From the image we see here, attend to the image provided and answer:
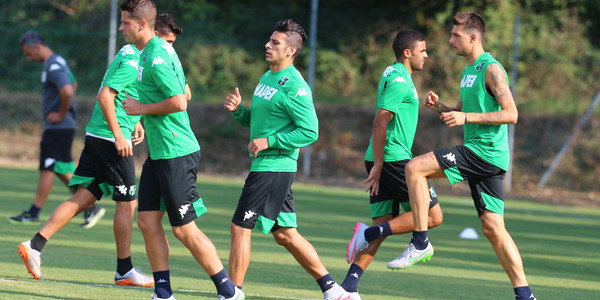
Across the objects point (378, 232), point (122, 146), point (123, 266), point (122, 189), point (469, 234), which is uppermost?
point (122, 146)

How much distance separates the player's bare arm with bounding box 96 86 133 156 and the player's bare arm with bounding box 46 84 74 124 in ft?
12.5

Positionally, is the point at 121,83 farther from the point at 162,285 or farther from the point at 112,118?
the point at 162,285

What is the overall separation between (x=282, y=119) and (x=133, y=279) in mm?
1899

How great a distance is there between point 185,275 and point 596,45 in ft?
58.3

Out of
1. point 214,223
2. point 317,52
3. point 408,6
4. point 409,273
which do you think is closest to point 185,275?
point 409,273

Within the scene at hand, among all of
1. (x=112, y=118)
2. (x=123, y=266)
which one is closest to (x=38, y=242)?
(x=123, y=266)

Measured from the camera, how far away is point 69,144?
422 inches

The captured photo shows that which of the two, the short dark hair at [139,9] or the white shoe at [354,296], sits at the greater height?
the short dark hair at [139,9]

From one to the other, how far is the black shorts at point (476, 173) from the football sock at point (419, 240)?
1.53 feet

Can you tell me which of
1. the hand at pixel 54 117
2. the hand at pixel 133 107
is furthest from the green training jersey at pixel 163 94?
the hand at pixel 54 117

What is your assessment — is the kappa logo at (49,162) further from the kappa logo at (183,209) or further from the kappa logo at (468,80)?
the kappa logo at (468,80)

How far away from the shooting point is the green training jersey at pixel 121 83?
269 inches

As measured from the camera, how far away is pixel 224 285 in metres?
5.95

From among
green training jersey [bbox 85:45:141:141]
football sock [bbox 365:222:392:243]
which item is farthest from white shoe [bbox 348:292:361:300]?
green training jersey [bbox 85:45:141:141]
